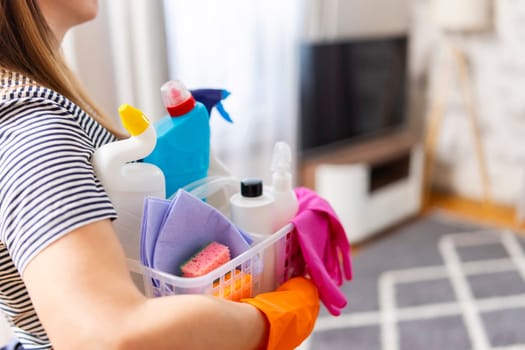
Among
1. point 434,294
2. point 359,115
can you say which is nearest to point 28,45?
point 434,294

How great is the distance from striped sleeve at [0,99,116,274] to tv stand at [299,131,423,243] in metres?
2.24

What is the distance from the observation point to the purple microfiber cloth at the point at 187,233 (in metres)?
0.61

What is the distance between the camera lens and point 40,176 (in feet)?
1.63

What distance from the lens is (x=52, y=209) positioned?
1.60ft

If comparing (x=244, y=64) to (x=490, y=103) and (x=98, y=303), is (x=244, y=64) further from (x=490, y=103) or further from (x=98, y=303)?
(x=98, y=303)

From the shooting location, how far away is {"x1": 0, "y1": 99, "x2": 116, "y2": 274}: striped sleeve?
49 cm

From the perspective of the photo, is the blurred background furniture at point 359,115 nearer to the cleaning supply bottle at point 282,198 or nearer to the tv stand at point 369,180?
the tv stand at point 369,180

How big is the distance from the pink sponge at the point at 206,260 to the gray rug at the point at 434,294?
4.61 feet

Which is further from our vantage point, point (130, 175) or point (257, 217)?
point (257, 217)

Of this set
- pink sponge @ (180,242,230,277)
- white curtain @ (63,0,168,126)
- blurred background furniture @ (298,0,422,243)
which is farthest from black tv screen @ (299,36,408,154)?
pink sponge @ (180,242,230,277)

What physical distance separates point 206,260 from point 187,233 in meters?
0.04

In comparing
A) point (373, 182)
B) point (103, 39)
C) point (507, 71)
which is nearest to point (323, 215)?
point (103, 39)

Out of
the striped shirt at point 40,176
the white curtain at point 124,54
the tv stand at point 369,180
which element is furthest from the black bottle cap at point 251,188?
the tv stand at point 369,180

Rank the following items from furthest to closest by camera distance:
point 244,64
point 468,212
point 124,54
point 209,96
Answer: point 468,212, point 244,64, point 124,54, point 209,96
